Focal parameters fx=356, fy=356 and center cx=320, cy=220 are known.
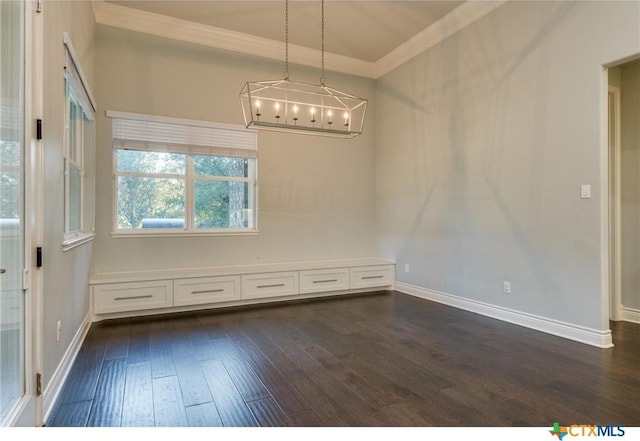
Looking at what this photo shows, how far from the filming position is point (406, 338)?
308 centimetres

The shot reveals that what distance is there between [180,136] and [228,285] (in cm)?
189

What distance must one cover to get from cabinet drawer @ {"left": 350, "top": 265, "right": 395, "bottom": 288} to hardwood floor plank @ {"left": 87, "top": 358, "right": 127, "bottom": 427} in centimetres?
297

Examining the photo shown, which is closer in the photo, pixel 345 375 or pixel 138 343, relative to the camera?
pixel 345 375

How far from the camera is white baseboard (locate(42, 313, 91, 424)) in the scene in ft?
6.16

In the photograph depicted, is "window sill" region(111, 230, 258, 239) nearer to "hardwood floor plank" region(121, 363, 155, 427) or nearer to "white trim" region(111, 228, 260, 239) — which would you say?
"white trim" region(111, 228, 260, 239)

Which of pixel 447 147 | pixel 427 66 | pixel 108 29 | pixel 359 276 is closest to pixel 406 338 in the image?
pixel 359 276

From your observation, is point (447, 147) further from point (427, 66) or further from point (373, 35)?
point (373, 35)

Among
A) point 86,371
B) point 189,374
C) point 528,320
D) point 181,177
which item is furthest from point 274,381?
point 181,177

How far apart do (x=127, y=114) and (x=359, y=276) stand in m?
3.46

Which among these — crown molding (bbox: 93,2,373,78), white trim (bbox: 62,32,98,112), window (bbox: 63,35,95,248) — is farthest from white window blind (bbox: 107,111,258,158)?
crown molding (bbox: 93,2,373,78)

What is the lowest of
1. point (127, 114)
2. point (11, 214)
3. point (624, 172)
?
point (11, 214)

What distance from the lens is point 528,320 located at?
11.1 ft

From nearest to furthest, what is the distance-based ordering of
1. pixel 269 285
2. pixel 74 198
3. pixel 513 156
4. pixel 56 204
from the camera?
pixel 56 204 < pixel 74 198 < pixel 513 156 < pixel 269 285

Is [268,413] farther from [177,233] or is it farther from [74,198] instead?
[177,233]
